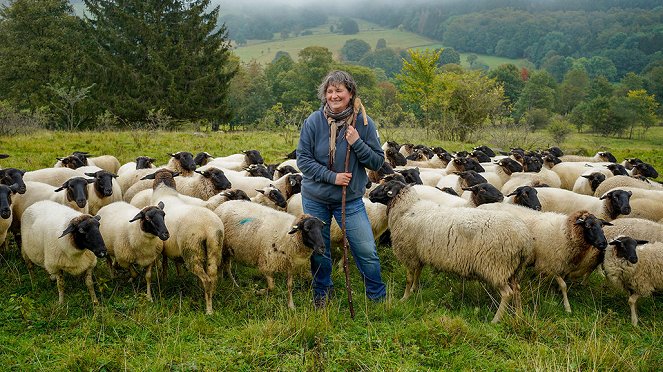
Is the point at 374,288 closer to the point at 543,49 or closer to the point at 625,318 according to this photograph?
the point at 625,318

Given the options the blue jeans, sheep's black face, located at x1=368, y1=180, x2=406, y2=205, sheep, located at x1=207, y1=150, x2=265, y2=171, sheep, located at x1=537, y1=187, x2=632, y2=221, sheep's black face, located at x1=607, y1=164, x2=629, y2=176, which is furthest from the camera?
sheep, located at x1=207, y1=150, x2=265, y2=171

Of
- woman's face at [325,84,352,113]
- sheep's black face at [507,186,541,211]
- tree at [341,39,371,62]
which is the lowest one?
sheep's black face at [507,186,541,211]

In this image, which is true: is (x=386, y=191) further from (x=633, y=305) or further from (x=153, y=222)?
(x=633, y=305)

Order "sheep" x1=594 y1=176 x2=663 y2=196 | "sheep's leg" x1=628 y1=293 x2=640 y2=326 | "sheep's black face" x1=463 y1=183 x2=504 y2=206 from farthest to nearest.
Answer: "sheep" x1=594 y1=176 x2=663 y2=196 < "sheep's black face" x1=463 y1=183 x2=504 y2=206 < "sheep's leg" x1=628 y1=293 x2=640 y2=326

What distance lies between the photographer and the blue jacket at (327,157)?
4.77 metres

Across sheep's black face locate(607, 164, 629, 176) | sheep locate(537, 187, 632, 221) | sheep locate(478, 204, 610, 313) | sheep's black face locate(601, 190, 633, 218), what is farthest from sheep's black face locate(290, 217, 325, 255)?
sheep's black face locate(607, 164, 629, 176)

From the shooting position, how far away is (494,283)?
5223 mm

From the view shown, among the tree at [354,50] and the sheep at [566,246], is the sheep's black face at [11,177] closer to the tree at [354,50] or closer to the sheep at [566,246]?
the sheep at [566,246]

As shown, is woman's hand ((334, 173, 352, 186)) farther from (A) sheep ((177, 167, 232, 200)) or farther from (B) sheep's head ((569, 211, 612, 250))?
(A) sheep ((177, 167, 232, 200))

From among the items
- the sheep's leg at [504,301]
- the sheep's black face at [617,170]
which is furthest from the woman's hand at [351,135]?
the sheep's black face at [617,170]

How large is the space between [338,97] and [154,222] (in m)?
2.74

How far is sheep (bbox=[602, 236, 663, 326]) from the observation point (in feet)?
18.2

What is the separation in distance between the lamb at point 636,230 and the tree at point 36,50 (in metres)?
36.9

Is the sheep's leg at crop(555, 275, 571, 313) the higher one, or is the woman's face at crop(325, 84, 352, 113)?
the woman's face at crop(325, 84, 352, 113)
